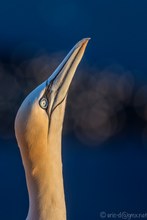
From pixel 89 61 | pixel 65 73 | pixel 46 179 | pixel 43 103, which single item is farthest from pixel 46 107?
pixel 89 61

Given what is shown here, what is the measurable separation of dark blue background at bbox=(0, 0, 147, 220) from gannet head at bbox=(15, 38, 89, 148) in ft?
5.13

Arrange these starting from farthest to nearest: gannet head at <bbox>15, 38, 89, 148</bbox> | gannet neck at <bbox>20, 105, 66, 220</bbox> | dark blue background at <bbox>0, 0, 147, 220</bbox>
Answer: dark blue background at <bbox>0, 0, 147, 220</bbox> → gannet neck at <bbox>20, 105, 66, 220</bbox> → gannet head at <bbox>15, 38, 89, 148</bbox>

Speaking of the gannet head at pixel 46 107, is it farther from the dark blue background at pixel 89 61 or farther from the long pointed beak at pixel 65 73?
the dark blue background at pixel 89 61

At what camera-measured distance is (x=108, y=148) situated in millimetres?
3561

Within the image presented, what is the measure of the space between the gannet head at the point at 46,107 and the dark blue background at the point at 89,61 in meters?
1.56

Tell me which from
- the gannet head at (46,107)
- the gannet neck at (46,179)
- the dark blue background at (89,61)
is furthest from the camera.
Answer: the dark blue background at (89,61)

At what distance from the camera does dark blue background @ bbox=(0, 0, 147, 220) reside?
11.4 ft

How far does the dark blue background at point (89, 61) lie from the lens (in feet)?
11.4

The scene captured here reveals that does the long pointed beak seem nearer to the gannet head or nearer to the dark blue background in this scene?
the gannet head

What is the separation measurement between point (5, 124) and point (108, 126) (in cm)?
69

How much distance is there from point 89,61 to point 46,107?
165 centimetres

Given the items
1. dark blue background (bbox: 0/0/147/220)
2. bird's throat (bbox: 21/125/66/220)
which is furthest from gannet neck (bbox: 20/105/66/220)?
dark blue background (bbox: 0/0/147/220)

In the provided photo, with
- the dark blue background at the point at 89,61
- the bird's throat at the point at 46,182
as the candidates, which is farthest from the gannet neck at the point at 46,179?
the dark blue background at the point at 89,61

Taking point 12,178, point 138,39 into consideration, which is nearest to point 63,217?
point 12,178
